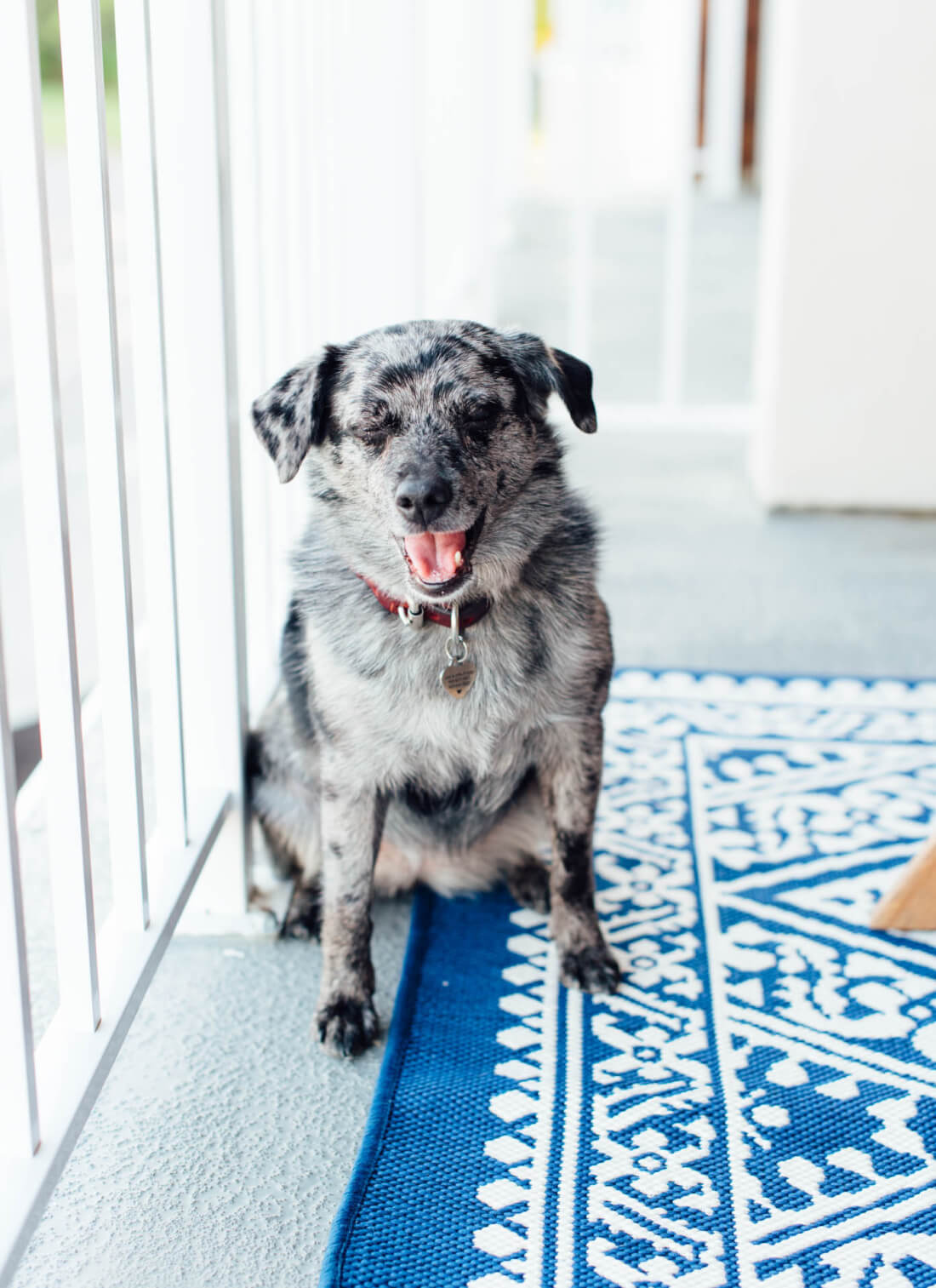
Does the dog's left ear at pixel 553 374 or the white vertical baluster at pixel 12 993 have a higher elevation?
the dog's left ear at pixel 553 374

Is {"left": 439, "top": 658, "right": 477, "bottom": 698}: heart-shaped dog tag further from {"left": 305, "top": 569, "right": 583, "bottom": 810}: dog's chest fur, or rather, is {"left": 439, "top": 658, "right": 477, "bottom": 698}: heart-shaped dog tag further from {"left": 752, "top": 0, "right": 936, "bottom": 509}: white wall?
{"left": 752, "top": 0, "right": 936, "bottom": 509}: white wall

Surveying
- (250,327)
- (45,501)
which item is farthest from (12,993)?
(250,327)

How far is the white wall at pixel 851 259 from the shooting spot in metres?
3.36

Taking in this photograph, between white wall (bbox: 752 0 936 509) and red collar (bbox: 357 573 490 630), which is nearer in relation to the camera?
red collar (bbox: 357 573 490 630)

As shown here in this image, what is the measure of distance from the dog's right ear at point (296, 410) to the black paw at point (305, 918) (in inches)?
25.9

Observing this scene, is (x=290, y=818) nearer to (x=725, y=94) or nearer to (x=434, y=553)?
(x=434, y=553)

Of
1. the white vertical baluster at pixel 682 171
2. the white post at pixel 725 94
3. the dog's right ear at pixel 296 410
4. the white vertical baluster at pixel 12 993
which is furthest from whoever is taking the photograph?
the white post at pixel 725 94

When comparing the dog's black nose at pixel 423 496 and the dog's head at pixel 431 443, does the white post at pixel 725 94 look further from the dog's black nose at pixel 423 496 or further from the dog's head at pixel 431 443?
the dog's black nose at pixel 423 496

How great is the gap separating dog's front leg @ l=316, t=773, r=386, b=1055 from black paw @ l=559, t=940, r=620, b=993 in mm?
271

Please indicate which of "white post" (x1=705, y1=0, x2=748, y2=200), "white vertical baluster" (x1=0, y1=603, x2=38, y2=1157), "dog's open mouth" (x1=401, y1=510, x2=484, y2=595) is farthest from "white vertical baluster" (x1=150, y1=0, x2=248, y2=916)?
"white post" (x1=705, y1=0, x2=748, y2=200)

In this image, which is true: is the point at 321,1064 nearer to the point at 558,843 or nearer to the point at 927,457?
→ the point at 558,843

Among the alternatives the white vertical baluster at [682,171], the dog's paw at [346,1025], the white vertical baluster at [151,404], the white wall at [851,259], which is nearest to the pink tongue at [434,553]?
the white vertical baluster at [151,404]

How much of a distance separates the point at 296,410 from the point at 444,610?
311 millimetres

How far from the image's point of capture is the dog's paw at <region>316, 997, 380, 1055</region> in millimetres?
1595
